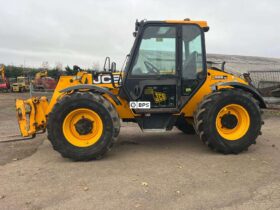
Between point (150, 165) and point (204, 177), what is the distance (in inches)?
40.2

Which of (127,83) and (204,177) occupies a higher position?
(127,83)

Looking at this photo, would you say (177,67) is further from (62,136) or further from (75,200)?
(75,200)

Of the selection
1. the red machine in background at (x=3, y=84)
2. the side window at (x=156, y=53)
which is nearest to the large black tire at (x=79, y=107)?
the side window at (x=156, y=53)

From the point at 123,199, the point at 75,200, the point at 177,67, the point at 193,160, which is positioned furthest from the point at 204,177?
the point at 177,67

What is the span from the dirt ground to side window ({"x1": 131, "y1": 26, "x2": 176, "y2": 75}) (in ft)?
5.27

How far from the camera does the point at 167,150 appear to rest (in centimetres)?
698

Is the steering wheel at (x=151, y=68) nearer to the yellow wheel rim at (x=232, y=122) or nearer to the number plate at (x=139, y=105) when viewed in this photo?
the number plate at (x=139, y=105)

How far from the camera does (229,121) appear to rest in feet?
21.9

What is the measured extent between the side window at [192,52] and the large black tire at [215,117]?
2.08ft

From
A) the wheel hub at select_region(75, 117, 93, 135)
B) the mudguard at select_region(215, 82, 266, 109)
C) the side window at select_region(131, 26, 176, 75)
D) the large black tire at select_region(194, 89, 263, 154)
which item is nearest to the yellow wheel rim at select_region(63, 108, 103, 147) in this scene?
the wheel hub at select_region(75, 117, 93, 135)

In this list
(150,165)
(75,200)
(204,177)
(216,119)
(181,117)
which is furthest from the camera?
(181,117)

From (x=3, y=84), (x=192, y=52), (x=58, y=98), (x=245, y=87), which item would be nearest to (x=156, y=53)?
(x=192, y=52)

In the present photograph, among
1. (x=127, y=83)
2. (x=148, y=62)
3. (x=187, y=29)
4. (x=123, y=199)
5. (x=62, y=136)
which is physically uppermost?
(x=187, y=29)

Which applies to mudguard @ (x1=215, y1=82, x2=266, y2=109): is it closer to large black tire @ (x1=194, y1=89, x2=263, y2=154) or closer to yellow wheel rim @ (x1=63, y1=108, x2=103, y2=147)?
large black tire @ (x1=194, y1=89, x2=263, y2=154)
